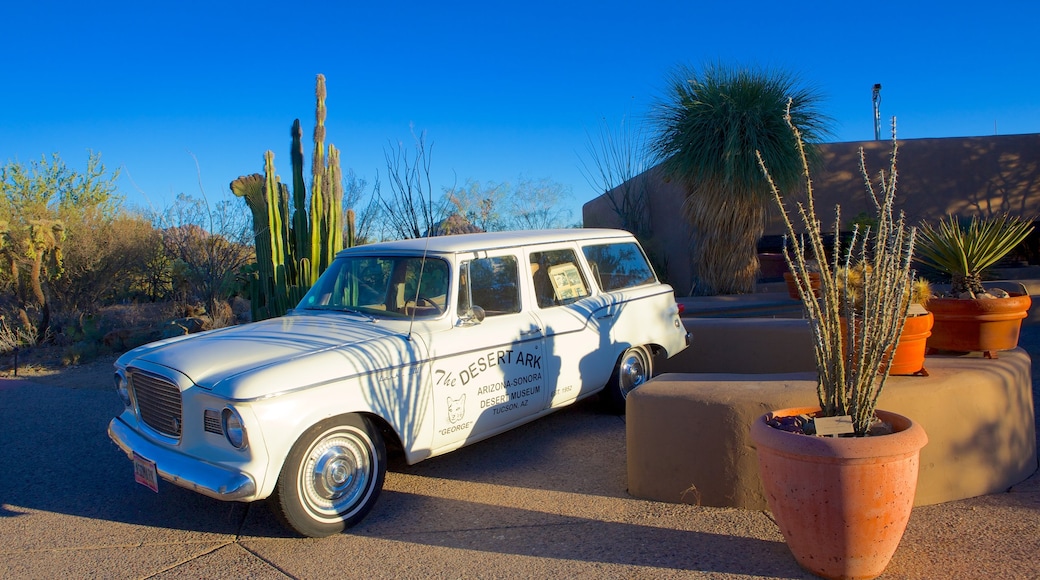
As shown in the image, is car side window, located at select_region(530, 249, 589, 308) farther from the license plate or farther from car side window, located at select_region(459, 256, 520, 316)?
the license plate

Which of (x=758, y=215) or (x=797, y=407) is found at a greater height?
(x=758, y=215)

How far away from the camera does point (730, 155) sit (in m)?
10.8

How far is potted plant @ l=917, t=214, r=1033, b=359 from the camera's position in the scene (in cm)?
494

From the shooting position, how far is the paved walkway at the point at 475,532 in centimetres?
357

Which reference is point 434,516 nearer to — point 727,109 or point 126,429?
point 126,429

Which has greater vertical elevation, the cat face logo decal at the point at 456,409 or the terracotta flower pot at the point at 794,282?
the terracotta flower pot at the point at 794,282

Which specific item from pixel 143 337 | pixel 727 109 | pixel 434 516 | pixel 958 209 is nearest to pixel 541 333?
pixel 434 516

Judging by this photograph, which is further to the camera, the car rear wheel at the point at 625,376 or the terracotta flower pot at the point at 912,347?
the car rear wheel at the point at 625,376

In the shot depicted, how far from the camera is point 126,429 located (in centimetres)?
446

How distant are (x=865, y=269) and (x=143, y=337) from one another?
10446mm

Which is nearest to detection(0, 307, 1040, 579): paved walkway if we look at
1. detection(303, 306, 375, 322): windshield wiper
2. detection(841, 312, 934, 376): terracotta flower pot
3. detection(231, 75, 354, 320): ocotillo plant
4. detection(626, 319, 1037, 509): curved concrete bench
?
detection(626, 319, 1037, 509): curved concrete bench

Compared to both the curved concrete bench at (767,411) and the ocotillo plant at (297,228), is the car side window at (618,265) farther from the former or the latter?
the ocotillo plant at (297,228)

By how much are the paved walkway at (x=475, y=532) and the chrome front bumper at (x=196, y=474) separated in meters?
0.41

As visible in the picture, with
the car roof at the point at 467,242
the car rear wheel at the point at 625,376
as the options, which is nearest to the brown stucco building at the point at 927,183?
the car rear wheel at the point at 625,376
